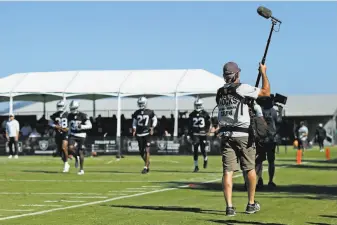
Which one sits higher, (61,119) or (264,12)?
(264,12)

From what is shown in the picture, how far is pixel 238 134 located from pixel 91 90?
108 ft

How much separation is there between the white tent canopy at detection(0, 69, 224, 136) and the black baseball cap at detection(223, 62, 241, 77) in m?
30.5

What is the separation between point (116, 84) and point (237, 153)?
108 feet

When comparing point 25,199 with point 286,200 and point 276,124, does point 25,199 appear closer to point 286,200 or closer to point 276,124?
point 286,200

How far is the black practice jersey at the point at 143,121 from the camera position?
77.6ft

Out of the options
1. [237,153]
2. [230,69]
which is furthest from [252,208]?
[230,69]

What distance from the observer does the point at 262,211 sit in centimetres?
1184

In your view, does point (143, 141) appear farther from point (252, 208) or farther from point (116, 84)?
point (116, 84)

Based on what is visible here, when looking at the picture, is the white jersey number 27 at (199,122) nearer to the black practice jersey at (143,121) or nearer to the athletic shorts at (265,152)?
the black practice jersey at (143,121)

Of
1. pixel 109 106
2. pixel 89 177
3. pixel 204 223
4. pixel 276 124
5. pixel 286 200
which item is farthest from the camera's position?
pixel 109 106

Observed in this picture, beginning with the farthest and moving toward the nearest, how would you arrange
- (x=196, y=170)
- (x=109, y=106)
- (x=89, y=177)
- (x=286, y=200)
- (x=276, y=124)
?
1. (x=109, y=106)
2. (x=196, y=170)
3. (x=89, y=177)
4. (x=276, y=124)
5. (x=286, y=200)

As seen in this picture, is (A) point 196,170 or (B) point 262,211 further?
(A) point 196,170

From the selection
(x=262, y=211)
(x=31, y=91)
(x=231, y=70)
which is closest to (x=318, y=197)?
(x=262, y=211)

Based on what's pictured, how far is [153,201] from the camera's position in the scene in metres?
13.8
